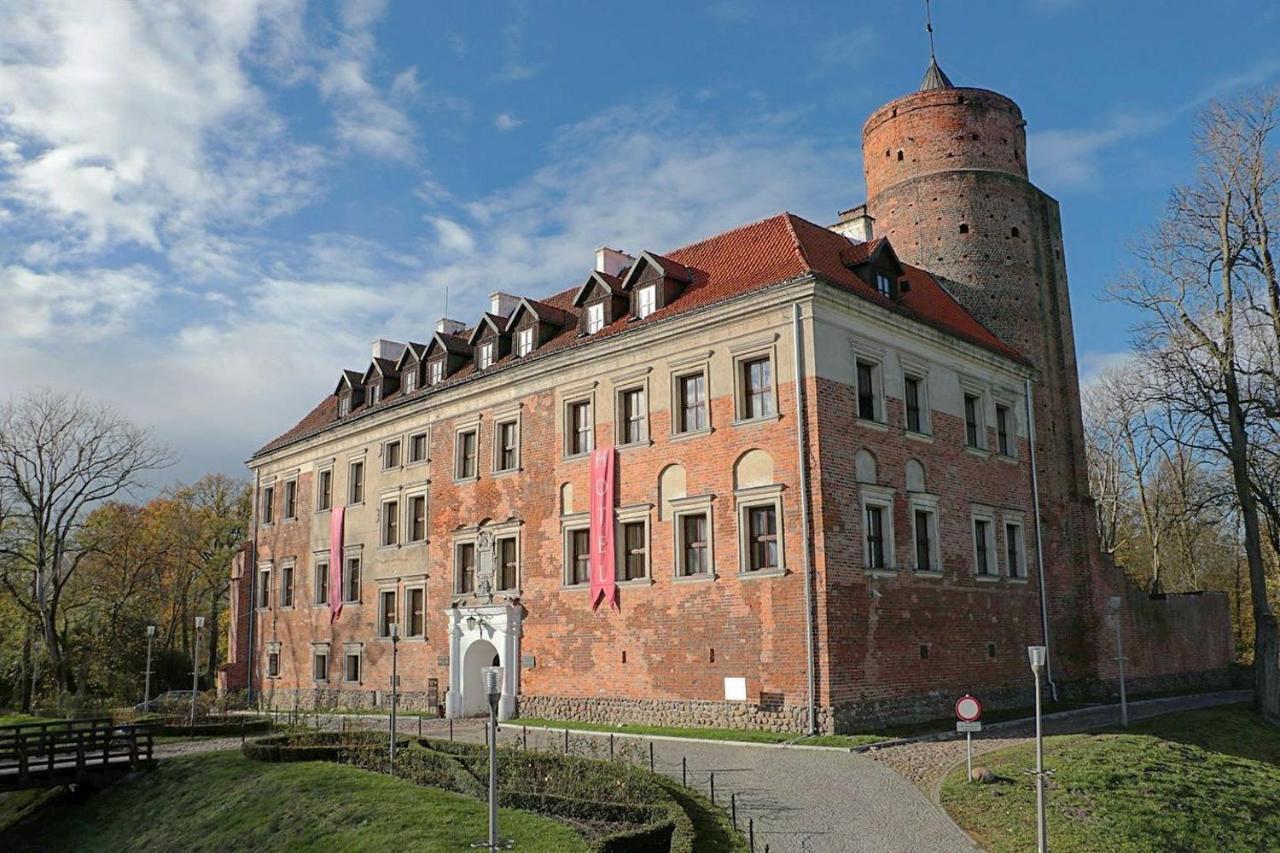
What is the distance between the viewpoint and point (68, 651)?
153 feet

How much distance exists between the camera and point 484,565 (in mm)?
31625

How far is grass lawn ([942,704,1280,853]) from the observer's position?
15156 millimetres

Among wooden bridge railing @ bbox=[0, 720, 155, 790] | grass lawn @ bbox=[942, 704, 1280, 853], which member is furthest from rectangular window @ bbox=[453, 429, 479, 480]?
grass lawn @ bbox=[942, 704, 1280, 853]

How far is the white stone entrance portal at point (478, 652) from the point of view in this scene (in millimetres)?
29906

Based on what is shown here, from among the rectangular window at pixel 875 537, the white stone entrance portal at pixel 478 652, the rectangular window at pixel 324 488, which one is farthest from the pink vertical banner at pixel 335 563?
the rectangular window at pixel 875 537

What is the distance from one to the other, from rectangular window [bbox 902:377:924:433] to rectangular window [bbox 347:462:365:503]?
68.8 feet

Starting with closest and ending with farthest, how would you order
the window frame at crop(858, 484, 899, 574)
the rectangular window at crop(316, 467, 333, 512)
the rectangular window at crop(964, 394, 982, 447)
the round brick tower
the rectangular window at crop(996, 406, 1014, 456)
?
the window frame at crop(858, 484, 899, 574) < the rectangular window at crop(964, 394, 982, 447) < the rectangular window at crop(996, 406, 1014, 456) < the round brick tower < the rectangular window at crop(316, 467, 333, 512)

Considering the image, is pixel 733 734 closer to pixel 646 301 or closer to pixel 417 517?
pixel 646 301

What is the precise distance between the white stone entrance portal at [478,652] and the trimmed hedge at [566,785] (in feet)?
23.6

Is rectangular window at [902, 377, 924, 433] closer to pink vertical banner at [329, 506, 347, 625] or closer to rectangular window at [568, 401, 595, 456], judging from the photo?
rectangular window at [568, 401, 595, 456]

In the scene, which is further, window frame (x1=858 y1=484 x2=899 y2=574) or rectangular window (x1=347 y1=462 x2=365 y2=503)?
rectangular window (x1=347 y1=462 x2=365 y2=503)

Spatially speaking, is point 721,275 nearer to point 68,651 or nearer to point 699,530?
point 699,530

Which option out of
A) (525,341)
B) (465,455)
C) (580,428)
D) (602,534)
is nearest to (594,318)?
(580,428)

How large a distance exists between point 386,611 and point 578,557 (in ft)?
34.4
